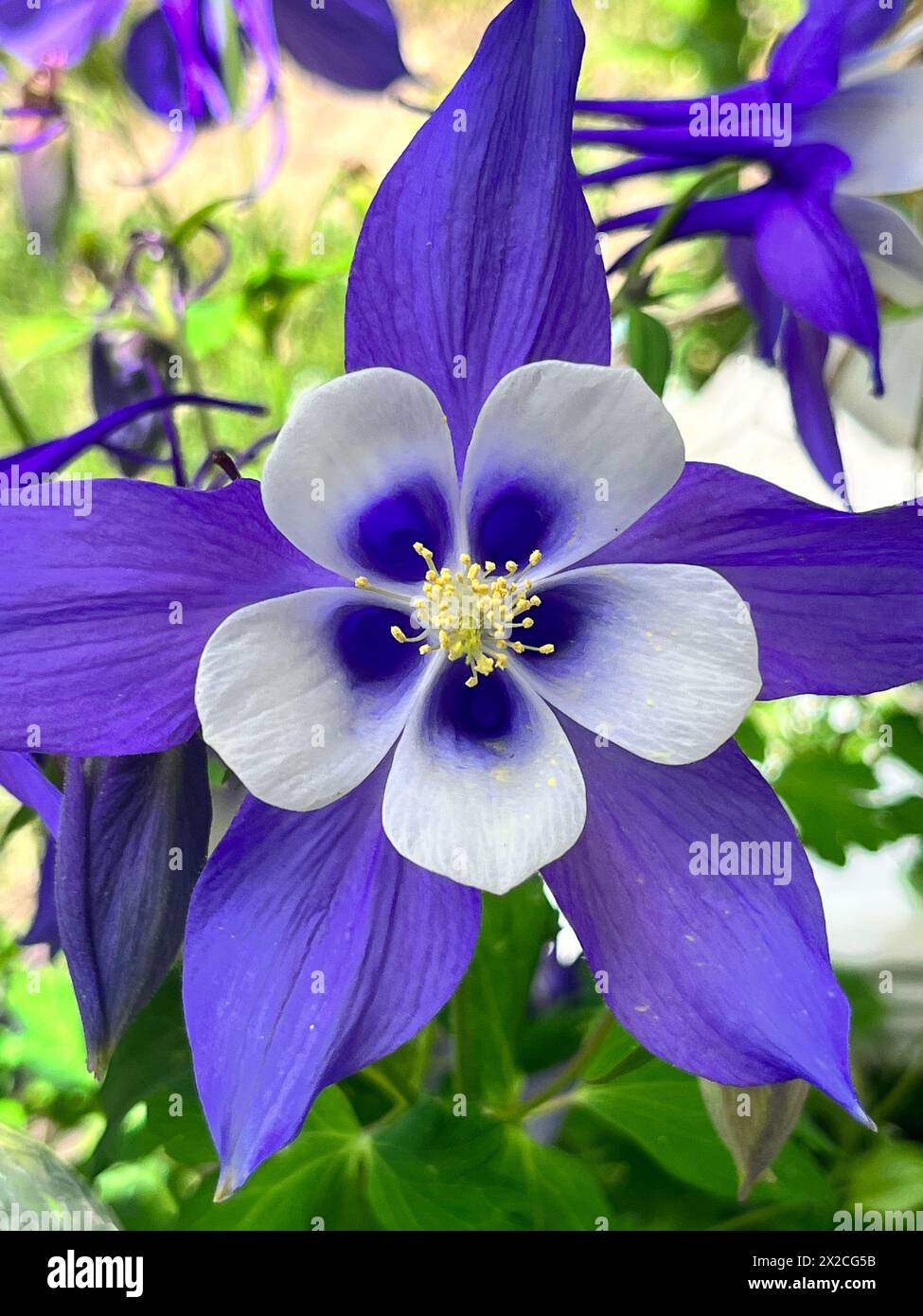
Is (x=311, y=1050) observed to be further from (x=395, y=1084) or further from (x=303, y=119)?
(x=303, y=119)

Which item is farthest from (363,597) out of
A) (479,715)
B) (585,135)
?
(585,135)

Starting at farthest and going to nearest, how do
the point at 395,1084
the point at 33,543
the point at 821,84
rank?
the point at 395,1084, the point at 821,84, the point at 33,543

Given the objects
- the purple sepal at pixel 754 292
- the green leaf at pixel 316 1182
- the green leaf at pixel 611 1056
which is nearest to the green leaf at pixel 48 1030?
the green leaf at pixel 316 1182

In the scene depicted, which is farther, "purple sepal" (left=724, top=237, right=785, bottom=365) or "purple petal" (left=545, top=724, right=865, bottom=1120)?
"purple sepal" (left=724, top=237, right=785, bottom=365)

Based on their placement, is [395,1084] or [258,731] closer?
[258,731]

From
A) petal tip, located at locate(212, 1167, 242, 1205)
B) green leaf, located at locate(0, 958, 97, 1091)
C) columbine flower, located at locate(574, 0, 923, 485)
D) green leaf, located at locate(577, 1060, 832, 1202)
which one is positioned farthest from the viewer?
green leaf, located at locate(0, 958, 97, 1091)

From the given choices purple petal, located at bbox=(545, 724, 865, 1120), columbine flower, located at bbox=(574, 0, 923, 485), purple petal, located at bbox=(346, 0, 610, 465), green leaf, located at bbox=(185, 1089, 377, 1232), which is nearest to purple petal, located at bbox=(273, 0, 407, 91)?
columbine flower, located at bbox=(574, 0, 923, 485)

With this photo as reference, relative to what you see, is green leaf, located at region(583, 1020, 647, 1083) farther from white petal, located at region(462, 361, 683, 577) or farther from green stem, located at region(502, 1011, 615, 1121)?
white petal, located at region(462, 361, 683, 577)
